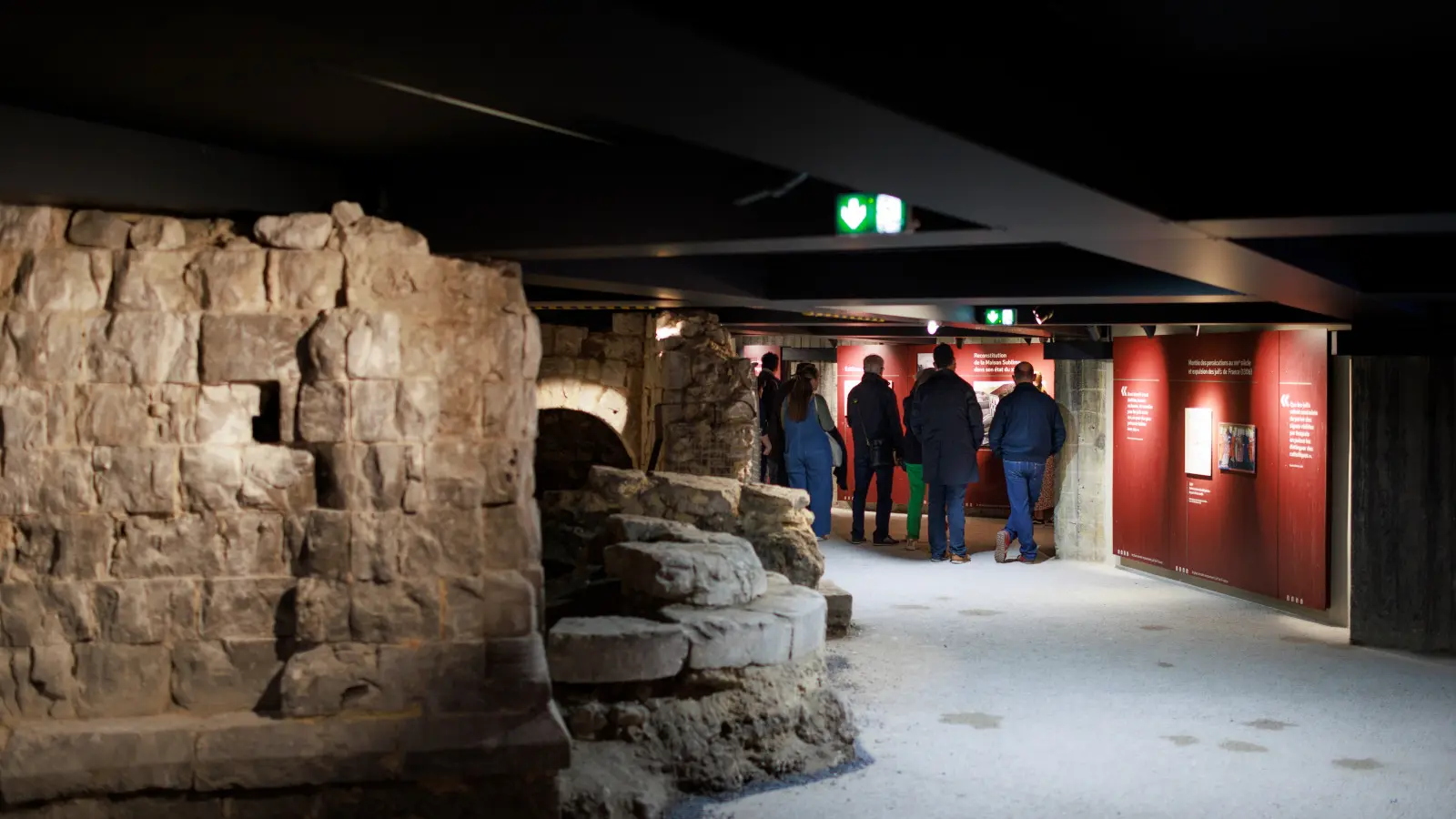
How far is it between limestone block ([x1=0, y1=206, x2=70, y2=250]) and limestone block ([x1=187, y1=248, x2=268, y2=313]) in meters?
0.47

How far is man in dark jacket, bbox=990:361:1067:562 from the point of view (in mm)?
11867

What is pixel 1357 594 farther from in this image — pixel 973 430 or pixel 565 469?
pixel 565 469

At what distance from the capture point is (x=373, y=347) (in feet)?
14.6

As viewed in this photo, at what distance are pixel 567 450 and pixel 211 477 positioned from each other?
24.8ft

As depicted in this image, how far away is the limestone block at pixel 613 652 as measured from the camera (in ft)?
17.7

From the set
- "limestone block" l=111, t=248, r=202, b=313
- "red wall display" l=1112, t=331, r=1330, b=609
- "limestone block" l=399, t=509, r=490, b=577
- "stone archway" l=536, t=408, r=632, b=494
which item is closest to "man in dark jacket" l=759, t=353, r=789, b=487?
"stone archway" l=536, t=408, r=632, b=494

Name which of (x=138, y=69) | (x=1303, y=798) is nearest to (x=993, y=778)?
(x=1303, y=798)

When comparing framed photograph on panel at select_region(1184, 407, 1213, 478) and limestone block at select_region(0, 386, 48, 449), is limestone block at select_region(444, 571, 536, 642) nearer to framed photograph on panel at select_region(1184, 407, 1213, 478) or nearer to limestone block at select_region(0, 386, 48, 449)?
limestone block at select_region(0, 386, 48, 449)

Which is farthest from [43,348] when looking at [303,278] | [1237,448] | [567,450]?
[1237,448]

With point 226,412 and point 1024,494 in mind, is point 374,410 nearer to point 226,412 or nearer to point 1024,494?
point 226,412

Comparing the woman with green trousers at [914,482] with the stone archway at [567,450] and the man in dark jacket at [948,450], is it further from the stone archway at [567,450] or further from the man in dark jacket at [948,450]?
the stone archway at [567,450]

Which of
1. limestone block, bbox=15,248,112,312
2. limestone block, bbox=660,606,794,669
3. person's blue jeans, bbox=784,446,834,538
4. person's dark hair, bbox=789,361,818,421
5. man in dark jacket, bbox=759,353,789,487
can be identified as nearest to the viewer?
limestone block, bbox=15,248,112,312

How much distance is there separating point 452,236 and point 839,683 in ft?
12.0

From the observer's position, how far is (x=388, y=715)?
4.46 m
